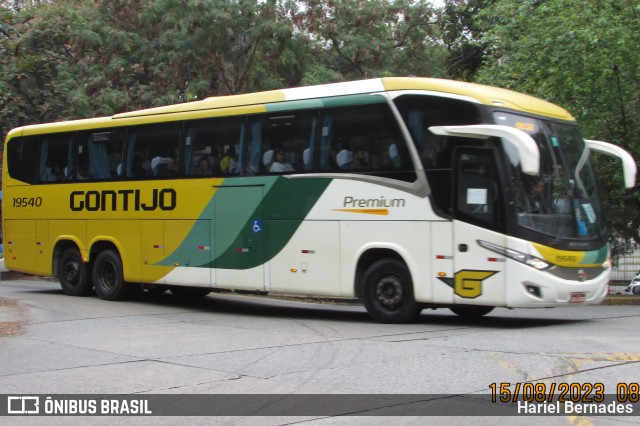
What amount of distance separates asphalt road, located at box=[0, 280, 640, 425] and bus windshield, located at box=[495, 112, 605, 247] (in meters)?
1.46

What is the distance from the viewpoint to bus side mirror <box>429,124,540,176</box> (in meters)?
10.7

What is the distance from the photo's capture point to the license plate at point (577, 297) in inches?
457

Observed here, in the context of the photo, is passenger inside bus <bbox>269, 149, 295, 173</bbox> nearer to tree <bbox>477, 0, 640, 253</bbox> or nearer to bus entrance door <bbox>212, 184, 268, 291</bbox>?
bus entrance door <bbox>212, 184, 268, 291</bbox>

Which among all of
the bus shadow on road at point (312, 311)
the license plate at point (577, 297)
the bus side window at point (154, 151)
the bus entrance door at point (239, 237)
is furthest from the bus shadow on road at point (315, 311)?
Answer: the bus side window at point (154, 151)

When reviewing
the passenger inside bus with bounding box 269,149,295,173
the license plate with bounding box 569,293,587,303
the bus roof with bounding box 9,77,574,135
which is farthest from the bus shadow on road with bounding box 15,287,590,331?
the bus roof with bounding box 9,77,574,135

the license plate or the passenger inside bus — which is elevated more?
the passenger inside bus

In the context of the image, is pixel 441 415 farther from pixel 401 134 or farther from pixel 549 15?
pixel 549 15

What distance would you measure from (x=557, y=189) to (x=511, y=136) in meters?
1.41

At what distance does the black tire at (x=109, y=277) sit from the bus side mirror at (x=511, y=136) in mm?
8072

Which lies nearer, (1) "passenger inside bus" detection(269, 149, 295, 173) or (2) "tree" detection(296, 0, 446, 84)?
(1) "passenger inside bus" detection(269, 149, 295, 173)

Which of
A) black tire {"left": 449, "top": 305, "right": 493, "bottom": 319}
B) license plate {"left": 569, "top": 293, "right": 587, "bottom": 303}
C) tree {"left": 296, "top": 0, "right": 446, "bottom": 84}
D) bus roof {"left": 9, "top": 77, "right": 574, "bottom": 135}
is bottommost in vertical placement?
black tire {"left": 449, "top": 305, "right": 493, "bottom": 319}

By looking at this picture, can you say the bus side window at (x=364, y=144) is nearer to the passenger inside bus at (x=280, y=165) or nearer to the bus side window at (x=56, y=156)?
the passenger inside bus at (x=280, y=165)

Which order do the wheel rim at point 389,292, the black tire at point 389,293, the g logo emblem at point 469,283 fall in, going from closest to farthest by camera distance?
1. the g logo emblem at point 469,283
2. the black tire at point 389,293
3. the wheel rim at point 389,292

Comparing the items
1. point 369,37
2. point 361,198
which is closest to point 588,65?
point 361,198
